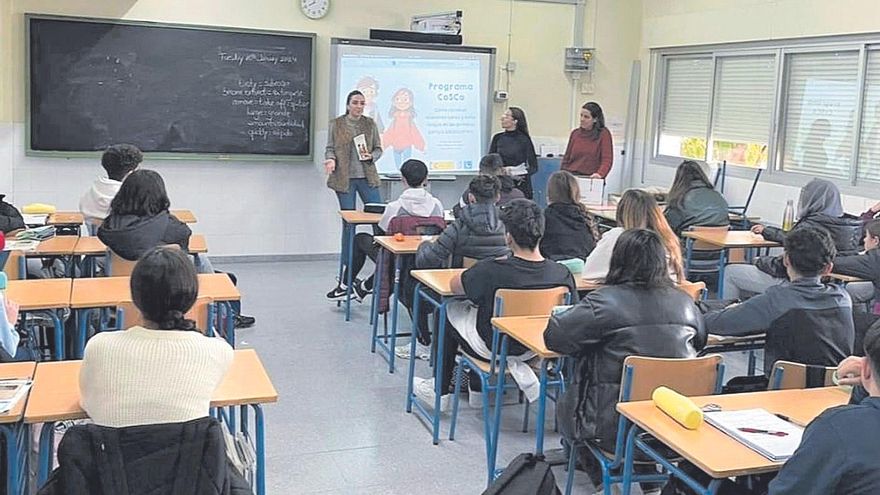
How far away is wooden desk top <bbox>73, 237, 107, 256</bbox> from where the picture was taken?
462 cm

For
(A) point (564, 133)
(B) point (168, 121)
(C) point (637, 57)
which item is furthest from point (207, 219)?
(C) point (637, 57)

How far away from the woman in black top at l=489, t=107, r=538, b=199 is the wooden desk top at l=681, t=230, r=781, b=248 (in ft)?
6.43

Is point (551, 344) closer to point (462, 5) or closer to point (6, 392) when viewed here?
point (6, 392)

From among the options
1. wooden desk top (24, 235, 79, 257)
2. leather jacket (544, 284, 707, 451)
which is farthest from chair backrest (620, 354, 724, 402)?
wooden desk top (24, 235, 79, 257)

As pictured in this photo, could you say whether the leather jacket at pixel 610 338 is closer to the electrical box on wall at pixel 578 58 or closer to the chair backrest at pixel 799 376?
the chair backrest at pixel 799 376

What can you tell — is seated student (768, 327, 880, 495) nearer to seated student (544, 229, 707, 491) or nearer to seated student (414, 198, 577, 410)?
seated student (544, 229, 707, 491)

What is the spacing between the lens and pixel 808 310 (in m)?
3.16

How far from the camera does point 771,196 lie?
285 inches

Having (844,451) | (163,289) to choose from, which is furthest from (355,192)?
(844,451)

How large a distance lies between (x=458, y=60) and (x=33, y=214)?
403cm

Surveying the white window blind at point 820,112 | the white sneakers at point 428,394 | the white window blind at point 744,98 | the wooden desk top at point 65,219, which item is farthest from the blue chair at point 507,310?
the white window blind at point 744,98

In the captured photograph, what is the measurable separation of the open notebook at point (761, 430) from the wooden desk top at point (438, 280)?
1.67m

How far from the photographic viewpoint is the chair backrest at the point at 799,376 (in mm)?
2924

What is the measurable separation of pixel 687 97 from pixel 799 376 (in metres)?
5.99
